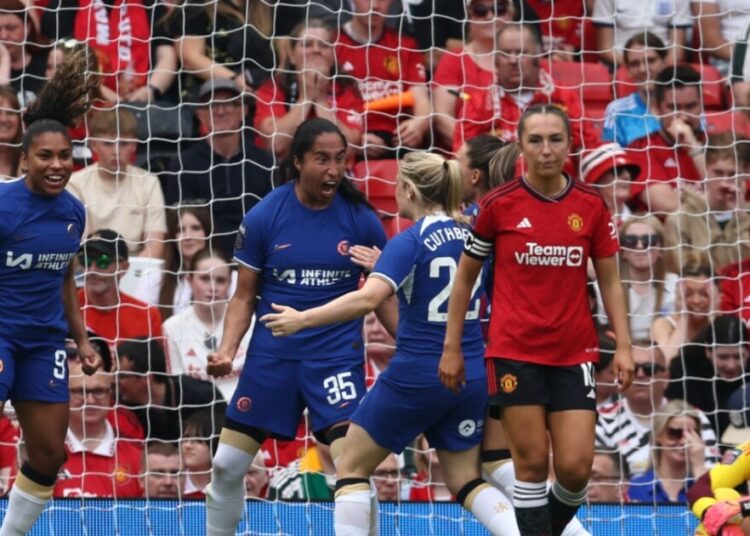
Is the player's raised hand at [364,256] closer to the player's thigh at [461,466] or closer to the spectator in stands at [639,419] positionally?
the player's thigh at [461,466]

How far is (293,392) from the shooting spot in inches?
251

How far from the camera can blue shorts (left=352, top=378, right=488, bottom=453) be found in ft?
19.4

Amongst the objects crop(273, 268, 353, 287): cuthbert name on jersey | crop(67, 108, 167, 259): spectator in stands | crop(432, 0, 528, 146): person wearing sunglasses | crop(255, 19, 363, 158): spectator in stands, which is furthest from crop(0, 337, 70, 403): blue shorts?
crop(432, 0, 528, 146): person wearing sunglasses

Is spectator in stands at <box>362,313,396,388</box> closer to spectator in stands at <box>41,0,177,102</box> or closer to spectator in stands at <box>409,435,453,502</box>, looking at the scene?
spectator in stands at <box>409,435,453,502</box>

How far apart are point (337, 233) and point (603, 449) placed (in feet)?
9.15

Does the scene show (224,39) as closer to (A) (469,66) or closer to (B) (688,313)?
(A) (469,66)

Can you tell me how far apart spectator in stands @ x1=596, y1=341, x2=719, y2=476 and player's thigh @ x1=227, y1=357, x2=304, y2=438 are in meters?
2.73

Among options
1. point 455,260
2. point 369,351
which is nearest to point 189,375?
point 369,351

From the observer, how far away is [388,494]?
27.6 ft

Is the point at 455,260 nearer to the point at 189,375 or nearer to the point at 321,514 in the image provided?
the point at 321,514

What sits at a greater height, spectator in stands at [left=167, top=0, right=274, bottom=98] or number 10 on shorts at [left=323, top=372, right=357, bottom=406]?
spectator in stands at [left=167, top=0, right=274, bottom=98]

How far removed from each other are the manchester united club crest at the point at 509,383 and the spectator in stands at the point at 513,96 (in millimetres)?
3894

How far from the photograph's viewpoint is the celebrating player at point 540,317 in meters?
5.54

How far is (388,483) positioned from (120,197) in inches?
88.1
